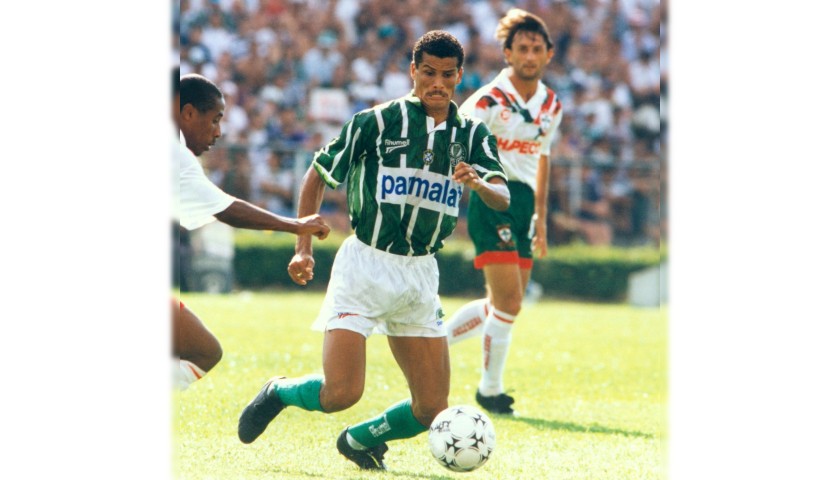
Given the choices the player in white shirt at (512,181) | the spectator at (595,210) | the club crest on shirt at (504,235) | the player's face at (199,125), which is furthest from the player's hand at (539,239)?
the spectator at (595,210)

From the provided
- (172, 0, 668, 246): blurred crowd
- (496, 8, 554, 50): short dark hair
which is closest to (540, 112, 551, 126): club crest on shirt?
(496, 8, 554, 50): short dark hair

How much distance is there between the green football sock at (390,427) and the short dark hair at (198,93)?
161 centimetres

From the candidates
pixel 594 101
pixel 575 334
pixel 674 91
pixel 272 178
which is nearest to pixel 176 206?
pixel 674 91

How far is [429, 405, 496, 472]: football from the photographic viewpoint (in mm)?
5109

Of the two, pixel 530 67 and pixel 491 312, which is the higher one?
pixel 530 67

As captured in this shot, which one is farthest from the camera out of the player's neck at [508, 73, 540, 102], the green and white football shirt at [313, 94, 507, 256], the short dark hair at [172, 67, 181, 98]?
the player's neck at [508, 73, 540, 102]

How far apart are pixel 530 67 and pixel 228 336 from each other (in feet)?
13.8

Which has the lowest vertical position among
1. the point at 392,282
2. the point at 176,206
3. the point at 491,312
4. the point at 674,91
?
the point at 491,312

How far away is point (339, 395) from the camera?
5.25m

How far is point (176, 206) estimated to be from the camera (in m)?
4.75

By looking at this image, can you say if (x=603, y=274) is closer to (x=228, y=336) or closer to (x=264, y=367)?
(x=228, y=336)

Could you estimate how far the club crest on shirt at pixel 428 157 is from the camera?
537cm

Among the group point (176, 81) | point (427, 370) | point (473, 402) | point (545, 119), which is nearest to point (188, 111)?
point (176, 81)

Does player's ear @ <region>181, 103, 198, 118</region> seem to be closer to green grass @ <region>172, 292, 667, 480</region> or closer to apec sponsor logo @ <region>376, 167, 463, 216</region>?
apec sponsor logo @ <region>376, 167, 463, 216</region>
